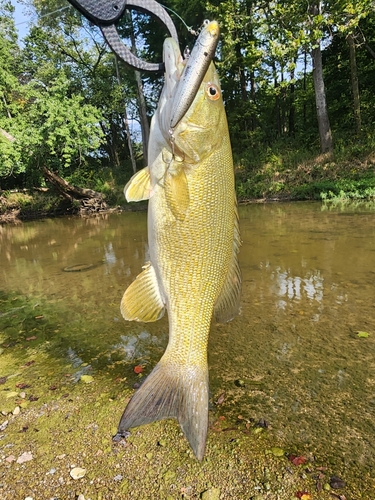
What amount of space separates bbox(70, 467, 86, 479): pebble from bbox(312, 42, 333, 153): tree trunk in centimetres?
1803

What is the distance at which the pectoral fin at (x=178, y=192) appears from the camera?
1.71 meters

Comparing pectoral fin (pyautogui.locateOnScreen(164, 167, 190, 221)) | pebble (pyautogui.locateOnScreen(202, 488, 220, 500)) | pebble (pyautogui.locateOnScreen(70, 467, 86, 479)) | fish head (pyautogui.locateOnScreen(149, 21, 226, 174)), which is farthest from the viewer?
pebble (pyautogui.locateOnScreen(70, 467, 86, 479))

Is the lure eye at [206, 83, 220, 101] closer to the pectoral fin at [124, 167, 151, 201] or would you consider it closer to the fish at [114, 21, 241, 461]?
Answer: the fish at [114, 21, 241, 461]

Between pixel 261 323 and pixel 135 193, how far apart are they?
320cm

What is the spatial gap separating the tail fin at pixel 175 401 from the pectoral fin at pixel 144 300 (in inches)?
10.4

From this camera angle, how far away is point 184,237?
1.75 metres

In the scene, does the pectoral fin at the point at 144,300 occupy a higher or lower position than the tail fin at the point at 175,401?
higher

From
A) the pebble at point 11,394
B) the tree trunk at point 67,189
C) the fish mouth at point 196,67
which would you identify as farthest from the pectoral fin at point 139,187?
the tree trunk at point 67,189

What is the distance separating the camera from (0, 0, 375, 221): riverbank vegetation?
615 inches

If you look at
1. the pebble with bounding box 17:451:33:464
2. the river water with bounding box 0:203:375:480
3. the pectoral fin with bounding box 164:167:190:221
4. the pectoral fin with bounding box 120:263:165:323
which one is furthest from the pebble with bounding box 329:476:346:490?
the pebble with bounding box 17:451:33:464

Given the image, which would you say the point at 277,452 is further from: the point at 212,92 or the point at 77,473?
the point at 212,92

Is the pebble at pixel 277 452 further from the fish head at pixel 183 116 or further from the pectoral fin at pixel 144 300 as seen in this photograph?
the fish head at pixel 183 116

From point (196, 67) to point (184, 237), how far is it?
747 millimetres

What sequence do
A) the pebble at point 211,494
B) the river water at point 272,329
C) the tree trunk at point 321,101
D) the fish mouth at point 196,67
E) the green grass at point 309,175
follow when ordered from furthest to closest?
1. the tree trunk at point 321,101
2. the green grass at point 309,175
3. the river water at point 272,329
4. the pebble at point 211,494
5. the fish mouth at point 196,67
